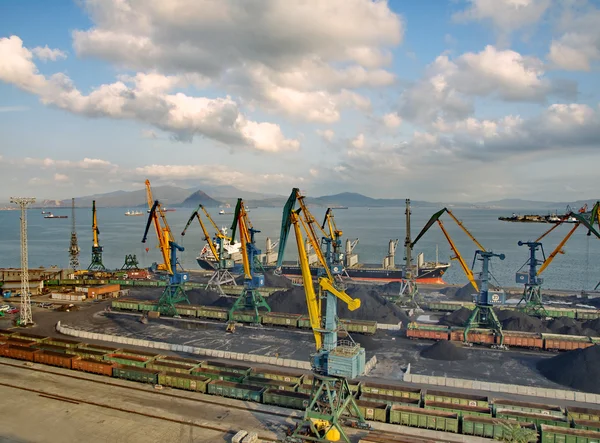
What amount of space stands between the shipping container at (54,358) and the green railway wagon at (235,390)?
54.8 ft

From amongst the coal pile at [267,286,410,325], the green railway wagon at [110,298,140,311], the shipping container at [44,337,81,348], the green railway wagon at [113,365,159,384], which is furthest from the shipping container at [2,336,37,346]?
the coal pile at [267,286,410,325]

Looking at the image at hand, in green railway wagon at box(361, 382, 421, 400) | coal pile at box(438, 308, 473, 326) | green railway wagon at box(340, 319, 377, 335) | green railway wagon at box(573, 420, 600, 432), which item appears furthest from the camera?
coal pile at box(438, 308, 473, 326)

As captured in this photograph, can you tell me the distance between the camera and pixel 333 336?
33156mm

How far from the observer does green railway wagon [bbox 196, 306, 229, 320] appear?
6762 cm

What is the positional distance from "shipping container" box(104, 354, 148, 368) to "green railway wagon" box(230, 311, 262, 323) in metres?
20.2

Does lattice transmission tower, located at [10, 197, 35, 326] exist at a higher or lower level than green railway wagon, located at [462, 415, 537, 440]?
higher

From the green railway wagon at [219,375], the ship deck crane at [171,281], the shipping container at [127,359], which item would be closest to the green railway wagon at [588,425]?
the green railway wagon at [219,375]

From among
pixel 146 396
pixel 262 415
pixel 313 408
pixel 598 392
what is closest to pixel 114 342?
pixel 146 396

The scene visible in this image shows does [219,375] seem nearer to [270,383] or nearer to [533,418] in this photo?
[270,383]

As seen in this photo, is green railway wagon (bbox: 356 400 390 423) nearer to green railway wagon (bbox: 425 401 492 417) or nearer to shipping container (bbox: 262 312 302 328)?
green railway wagon (bbox: 425 401 492 417)

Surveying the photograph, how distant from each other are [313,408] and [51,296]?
68.9 m

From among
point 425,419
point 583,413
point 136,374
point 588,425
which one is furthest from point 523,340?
point 136,374

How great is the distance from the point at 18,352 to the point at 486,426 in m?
46.8

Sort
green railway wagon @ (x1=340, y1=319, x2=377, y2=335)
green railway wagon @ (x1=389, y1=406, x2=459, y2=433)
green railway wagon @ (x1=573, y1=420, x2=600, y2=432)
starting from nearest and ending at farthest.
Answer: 1. green railway wagon @ (x1=573, y1=420, x2=600, y2=432)
2. green railway wagon @ (x1=389, y1=406, x2=459, y2=433)
3. green railway wagon @ (x1=340, y1=319, x2=377, y2=335)
